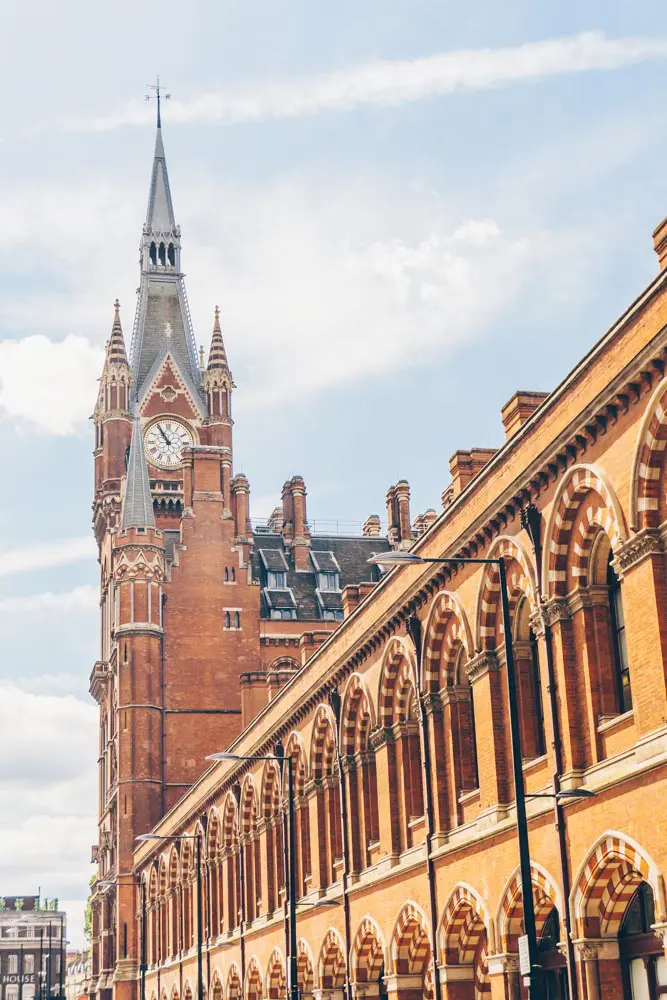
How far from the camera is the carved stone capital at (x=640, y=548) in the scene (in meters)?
25.8

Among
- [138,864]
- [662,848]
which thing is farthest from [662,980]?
[138,864]

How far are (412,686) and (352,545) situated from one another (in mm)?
66241

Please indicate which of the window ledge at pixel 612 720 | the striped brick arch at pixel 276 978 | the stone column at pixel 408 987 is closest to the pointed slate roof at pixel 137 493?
the striped brick arch at pixel 276 978

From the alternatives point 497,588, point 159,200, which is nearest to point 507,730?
point 497,588

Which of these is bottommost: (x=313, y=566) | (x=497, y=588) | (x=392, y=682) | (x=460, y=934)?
(x=460, y=934)

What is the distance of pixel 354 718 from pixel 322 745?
3.67 meters

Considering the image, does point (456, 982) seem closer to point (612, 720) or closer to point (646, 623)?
point (612, 720)

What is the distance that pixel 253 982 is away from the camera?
184ft

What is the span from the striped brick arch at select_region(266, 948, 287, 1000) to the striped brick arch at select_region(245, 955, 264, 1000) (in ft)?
7.59

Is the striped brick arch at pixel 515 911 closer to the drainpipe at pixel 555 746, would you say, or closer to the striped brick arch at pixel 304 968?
the drainpipe at pixel 555 746

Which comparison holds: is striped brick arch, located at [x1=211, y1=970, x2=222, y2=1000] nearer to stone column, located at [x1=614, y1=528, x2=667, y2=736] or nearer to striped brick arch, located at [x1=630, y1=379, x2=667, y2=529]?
stone column, located at [x1=614, y1=528, x2=667, y2=736]

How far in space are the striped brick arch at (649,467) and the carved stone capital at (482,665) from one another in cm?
741

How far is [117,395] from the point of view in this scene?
330 ft

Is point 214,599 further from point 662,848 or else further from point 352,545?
point 662,848
